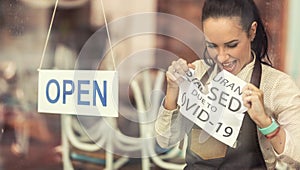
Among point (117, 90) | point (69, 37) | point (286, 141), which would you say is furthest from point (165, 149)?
point (69, 37)

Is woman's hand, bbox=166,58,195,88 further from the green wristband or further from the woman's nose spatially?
the green wristband

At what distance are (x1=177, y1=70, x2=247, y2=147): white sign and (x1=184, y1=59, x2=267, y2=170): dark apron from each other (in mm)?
31

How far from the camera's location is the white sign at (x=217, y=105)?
267 cm

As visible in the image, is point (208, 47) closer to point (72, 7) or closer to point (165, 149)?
point (165, 149)

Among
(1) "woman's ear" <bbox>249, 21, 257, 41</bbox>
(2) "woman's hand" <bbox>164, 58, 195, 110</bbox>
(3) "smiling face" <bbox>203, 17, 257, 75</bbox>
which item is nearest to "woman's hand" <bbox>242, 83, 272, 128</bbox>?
(3) "smiling face" <bbox>203, 17, 257, 75</bbox>

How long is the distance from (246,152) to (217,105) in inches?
10.0

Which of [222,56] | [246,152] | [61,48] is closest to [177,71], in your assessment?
[222,56]

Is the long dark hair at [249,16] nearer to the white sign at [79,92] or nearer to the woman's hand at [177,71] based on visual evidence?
the woman's hand at [177,71]

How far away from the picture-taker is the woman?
2600 millimetres

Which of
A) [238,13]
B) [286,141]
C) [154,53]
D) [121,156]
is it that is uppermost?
[238,13]

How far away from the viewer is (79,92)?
3098mm

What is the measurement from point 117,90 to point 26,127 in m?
0.70

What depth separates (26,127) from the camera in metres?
3.38

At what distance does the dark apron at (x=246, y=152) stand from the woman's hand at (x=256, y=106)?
0.03 m
